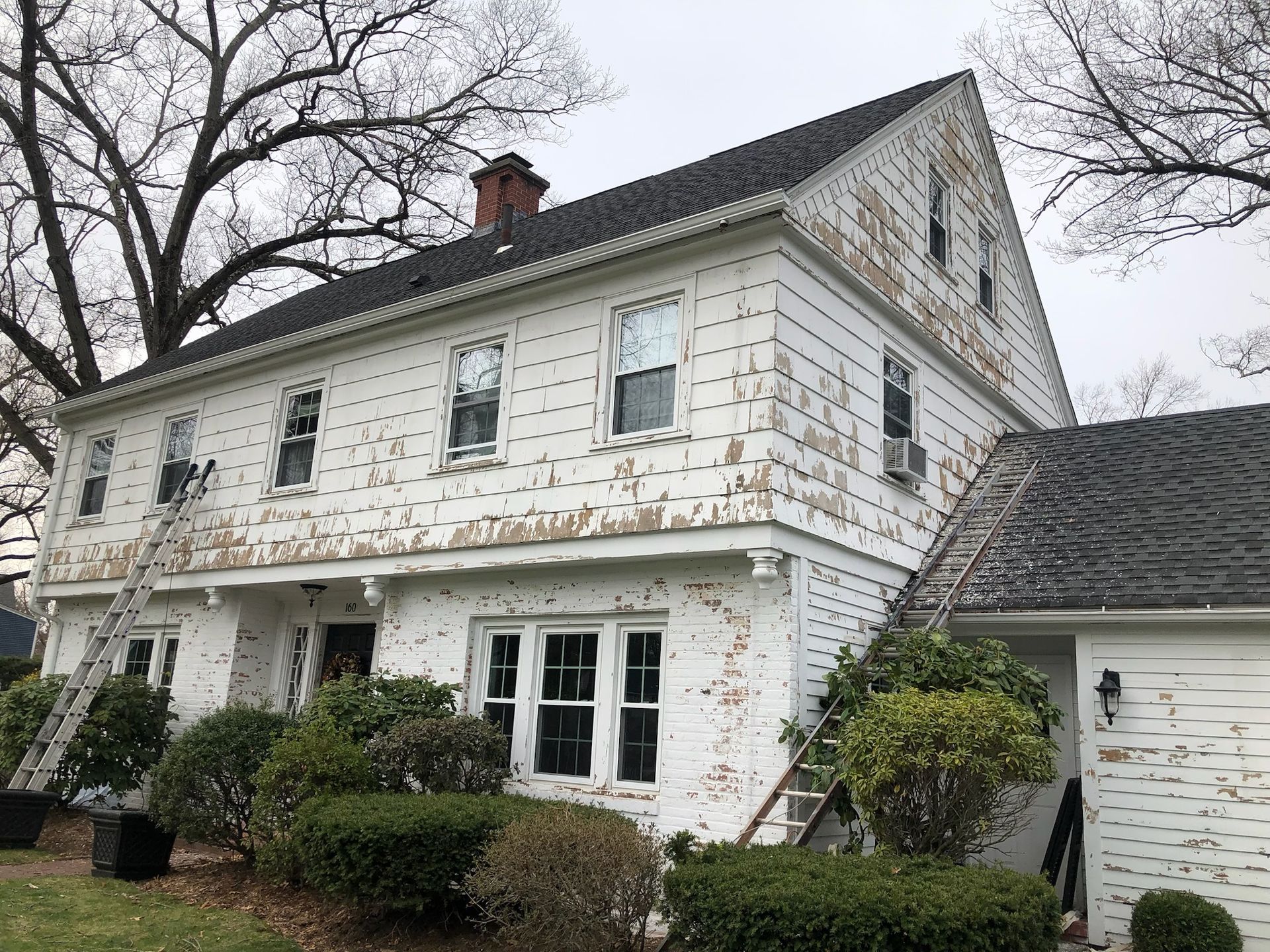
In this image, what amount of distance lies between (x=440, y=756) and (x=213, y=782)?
253cm

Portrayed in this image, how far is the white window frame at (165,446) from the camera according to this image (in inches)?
581

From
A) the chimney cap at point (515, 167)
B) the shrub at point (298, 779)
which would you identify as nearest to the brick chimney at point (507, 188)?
the chimney cap at point (515, 167)

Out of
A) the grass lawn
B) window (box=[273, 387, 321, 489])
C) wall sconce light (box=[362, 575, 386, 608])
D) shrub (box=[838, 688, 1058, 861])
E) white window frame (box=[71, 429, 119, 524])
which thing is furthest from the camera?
white window frame (box=[71, 429, 119, 524])

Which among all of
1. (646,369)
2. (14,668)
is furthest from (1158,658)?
(14,668)

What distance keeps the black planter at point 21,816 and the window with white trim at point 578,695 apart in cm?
512

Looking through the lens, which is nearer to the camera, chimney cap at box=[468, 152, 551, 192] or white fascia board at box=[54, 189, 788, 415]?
white fascia board at box=[54, 189, 788, 415]

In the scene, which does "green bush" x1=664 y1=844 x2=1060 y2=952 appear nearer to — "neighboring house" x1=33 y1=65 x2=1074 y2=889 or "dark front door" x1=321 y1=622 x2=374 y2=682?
"neighboring house" x1=33 y1=65 x2=1074 y2=889

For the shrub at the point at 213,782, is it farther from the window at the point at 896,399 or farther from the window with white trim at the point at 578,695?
the window at the point at 896,399

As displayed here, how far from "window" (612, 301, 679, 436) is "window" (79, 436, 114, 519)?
10.5 meters

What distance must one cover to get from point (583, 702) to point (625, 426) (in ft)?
8.93

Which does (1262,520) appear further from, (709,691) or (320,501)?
(320,501)

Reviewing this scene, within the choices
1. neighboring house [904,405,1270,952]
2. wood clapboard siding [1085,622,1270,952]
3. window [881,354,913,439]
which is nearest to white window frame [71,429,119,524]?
window [881,354,913,439]

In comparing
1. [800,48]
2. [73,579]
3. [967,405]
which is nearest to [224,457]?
[73,579]

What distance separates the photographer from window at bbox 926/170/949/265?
12.8 metres
